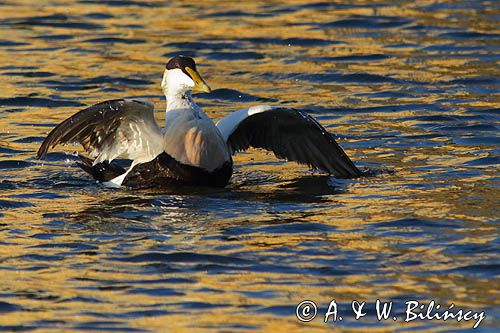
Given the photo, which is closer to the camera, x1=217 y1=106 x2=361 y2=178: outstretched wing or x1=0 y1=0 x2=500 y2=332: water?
x1=0 y1=0 x2=500 y2=332: water

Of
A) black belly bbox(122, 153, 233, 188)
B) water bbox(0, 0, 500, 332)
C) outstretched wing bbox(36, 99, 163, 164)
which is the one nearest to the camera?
water bbox(0, 0, 500, 332)

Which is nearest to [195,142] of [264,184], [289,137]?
[264,184]

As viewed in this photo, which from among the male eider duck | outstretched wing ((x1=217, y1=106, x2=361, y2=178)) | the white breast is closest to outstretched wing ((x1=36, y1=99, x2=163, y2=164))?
the male eider duck

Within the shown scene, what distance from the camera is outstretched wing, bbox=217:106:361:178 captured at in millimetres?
9664

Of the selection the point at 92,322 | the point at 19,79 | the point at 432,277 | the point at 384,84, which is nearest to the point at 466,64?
the point at 384,84

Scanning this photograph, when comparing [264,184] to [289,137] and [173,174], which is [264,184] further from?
[173,174]

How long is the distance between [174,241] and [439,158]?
3.17 m

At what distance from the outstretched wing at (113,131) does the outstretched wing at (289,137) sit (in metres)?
0.64

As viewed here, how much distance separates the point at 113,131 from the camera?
9391 millimetres

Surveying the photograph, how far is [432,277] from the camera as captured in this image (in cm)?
707

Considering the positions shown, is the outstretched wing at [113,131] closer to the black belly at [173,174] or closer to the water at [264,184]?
the black belly at [173,174]

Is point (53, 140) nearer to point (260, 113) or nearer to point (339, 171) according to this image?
point (260, 113)

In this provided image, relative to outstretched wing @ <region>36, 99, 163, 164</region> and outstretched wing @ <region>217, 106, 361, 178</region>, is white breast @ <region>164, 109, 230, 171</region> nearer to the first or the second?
outstretched wing @ <region>36, 99, 163, 164</region>

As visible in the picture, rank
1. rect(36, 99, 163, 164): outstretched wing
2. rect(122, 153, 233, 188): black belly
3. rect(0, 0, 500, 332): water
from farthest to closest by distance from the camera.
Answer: rect(122, 153, 233, 188): black belly < rect(36, 99, 163, 164): outstretched wing < rect(0, 0, 500, 332): water
